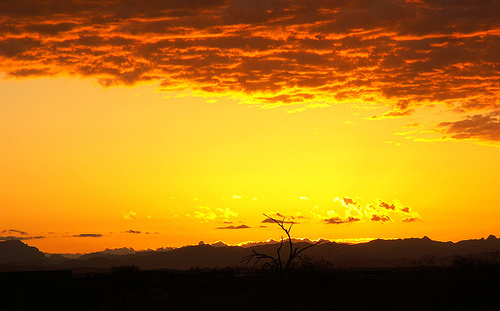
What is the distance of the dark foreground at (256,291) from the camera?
41344mm

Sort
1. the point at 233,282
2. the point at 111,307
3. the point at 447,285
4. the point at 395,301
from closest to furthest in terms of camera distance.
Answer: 1. the point at 111,307
2. the point at 395,301
3. the point at 447,285
4. the point at 233,282

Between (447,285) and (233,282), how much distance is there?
16.5 metres

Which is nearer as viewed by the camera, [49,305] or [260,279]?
[49,305]

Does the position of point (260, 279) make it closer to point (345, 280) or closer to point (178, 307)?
point (345, 280)

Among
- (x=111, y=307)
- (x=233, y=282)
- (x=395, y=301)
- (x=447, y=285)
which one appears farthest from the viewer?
(x=233, y=282)

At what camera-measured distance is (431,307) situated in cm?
4166

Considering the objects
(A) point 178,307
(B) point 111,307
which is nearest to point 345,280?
(A) point 178,307

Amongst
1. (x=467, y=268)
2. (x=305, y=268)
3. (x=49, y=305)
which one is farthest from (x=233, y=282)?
(x=467, y=268)

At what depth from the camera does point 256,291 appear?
154 ft

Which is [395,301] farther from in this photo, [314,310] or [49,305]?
[49,305]

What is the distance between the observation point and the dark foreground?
41.3 m

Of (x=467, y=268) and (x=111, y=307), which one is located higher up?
(x=467, y=268)

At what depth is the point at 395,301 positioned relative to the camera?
43844mm

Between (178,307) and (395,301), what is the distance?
14954 mm
